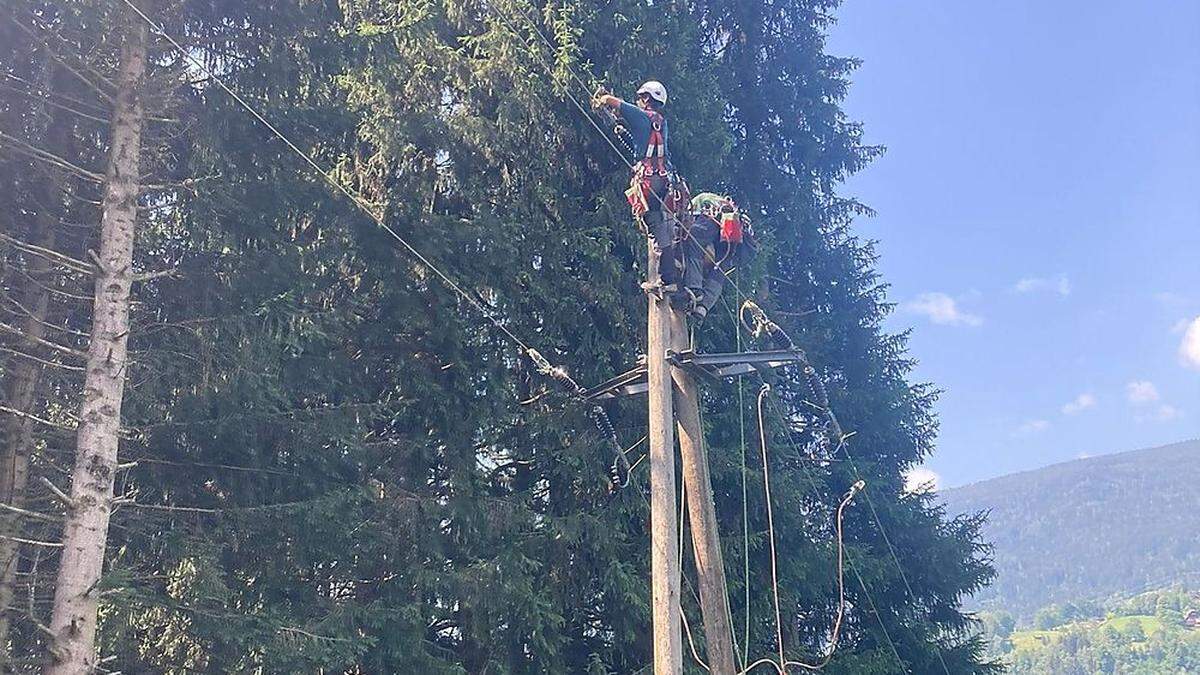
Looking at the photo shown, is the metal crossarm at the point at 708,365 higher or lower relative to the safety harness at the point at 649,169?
lower

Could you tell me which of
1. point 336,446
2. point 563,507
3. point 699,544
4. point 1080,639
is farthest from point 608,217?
point 1080,639

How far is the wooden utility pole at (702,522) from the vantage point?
6309 mm

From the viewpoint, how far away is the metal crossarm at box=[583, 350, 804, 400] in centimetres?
661

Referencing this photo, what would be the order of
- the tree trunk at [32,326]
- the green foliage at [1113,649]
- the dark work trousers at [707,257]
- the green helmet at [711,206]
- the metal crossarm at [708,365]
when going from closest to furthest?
the metal crossarm at [708,365] → the tree trunk at [32,326] → the dark work trousers at [707,257] → the green helmet at [711,206] → the green foliage at [1113,649]

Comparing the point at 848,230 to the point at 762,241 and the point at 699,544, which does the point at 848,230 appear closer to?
the point at 762,241

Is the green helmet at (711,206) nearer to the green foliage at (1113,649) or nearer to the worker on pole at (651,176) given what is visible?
the worker on pole at (651,176)

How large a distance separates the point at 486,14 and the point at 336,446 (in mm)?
5558

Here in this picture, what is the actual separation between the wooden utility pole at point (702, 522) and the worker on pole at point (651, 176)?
0.66m

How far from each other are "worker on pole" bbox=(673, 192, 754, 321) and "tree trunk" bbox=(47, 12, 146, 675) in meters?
4.05

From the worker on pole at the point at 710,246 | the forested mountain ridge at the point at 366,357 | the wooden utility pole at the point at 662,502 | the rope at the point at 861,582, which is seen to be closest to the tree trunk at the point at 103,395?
the forested mountain ridge at the point at 366,357

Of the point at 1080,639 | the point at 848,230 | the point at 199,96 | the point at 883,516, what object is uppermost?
the point at 848,230

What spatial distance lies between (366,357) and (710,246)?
3.90 meters

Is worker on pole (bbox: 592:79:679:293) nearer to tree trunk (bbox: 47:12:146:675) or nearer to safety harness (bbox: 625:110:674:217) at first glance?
safety harness (bbox: 625:110:674:217)

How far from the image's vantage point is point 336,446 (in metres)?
8.49
